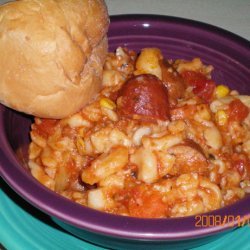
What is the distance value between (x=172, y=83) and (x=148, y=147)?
1.49 feet

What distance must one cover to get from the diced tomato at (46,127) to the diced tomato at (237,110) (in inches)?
31.3

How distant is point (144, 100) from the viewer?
1.80 metres

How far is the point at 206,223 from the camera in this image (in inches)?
54.1

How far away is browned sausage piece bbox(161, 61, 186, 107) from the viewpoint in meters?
1.99

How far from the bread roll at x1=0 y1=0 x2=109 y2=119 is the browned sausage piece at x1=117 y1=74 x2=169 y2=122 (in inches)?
8.1

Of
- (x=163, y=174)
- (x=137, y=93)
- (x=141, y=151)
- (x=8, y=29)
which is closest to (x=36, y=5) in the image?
(x=8, y=29)

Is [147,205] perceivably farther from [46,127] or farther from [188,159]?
[46,127]

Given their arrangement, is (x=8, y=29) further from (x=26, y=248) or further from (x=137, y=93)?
(x=26, y=248)

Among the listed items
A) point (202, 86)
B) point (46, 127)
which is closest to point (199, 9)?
point (202, 86)

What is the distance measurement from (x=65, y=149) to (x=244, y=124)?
0.84 meters

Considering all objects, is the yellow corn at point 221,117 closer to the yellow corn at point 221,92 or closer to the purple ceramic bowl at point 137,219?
the yellow corn at point 221,92

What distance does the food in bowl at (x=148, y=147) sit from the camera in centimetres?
163
